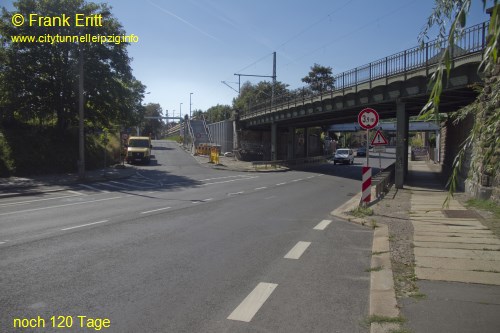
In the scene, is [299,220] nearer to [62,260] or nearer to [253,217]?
[253,217]

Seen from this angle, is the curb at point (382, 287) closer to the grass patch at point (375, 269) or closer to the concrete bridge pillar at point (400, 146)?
the grass patch at point (375, 269)

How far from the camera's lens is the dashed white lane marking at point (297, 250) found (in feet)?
23.8

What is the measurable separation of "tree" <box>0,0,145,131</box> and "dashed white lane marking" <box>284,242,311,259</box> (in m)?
23.4

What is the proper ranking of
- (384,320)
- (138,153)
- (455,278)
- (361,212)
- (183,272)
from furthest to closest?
(138,153), (361,212), (183,272), (455,278), (384,320)

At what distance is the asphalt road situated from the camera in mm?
4409

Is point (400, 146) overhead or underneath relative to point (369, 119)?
underneath

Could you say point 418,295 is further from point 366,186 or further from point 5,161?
point 5,161

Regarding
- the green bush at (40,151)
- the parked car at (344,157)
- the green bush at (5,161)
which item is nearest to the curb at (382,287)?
the green bush at (5,161)

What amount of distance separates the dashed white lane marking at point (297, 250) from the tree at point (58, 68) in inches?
920

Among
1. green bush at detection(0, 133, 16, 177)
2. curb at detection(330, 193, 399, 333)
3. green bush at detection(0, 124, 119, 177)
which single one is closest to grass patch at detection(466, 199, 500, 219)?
curb at detection(330, 193, 399, 333)

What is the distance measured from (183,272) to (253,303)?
5.25ft

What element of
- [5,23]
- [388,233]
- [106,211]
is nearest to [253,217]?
[388,233]

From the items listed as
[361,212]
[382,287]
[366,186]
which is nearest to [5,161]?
[366,186]

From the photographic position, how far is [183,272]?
6129mm
